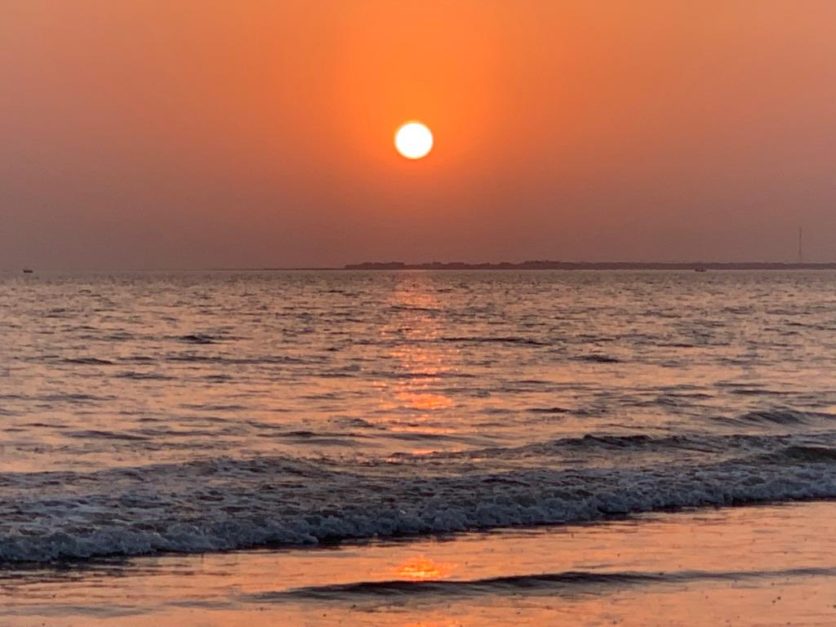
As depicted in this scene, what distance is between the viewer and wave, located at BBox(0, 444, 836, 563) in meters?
14.3

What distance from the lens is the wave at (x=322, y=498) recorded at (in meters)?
14.3

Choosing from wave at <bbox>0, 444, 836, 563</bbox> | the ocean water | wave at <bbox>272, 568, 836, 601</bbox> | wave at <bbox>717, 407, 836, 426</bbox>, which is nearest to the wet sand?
wave at <bbox>272, 568, 836, 601</bbox>

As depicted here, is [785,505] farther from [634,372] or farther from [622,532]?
[634,372]

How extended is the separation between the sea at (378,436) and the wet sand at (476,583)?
824 millimetres

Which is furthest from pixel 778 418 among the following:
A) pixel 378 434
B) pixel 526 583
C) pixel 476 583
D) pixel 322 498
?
pixel 476 583

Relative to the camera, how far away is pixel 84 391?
31094 mm

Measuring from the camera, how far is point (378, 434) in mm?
23984

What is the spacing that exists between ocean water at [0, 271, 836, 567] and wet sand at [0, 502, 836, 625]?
1043mm

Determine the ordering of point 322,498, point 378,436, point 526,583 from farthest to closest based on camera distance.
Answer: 1. point 378,436
2. point 322,498
3. point 526,583

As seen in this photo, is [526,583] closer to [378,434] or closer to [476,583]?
[476,583]

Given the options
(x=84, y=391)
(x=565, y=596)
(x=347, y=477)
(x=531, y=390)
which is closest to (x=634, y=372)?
(x=531, y=390)

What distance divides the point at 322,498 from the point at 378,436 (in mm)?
6834

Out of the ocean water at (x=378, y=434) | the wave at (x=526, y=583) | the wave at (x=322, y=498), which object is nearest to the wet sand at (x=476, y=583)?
the wave at (x=526, y=583)

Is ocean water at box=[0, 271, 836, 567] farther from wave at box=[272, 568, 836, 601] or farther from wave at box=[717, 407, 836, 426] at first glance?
wave at box=[272, 568, 836, 601]
